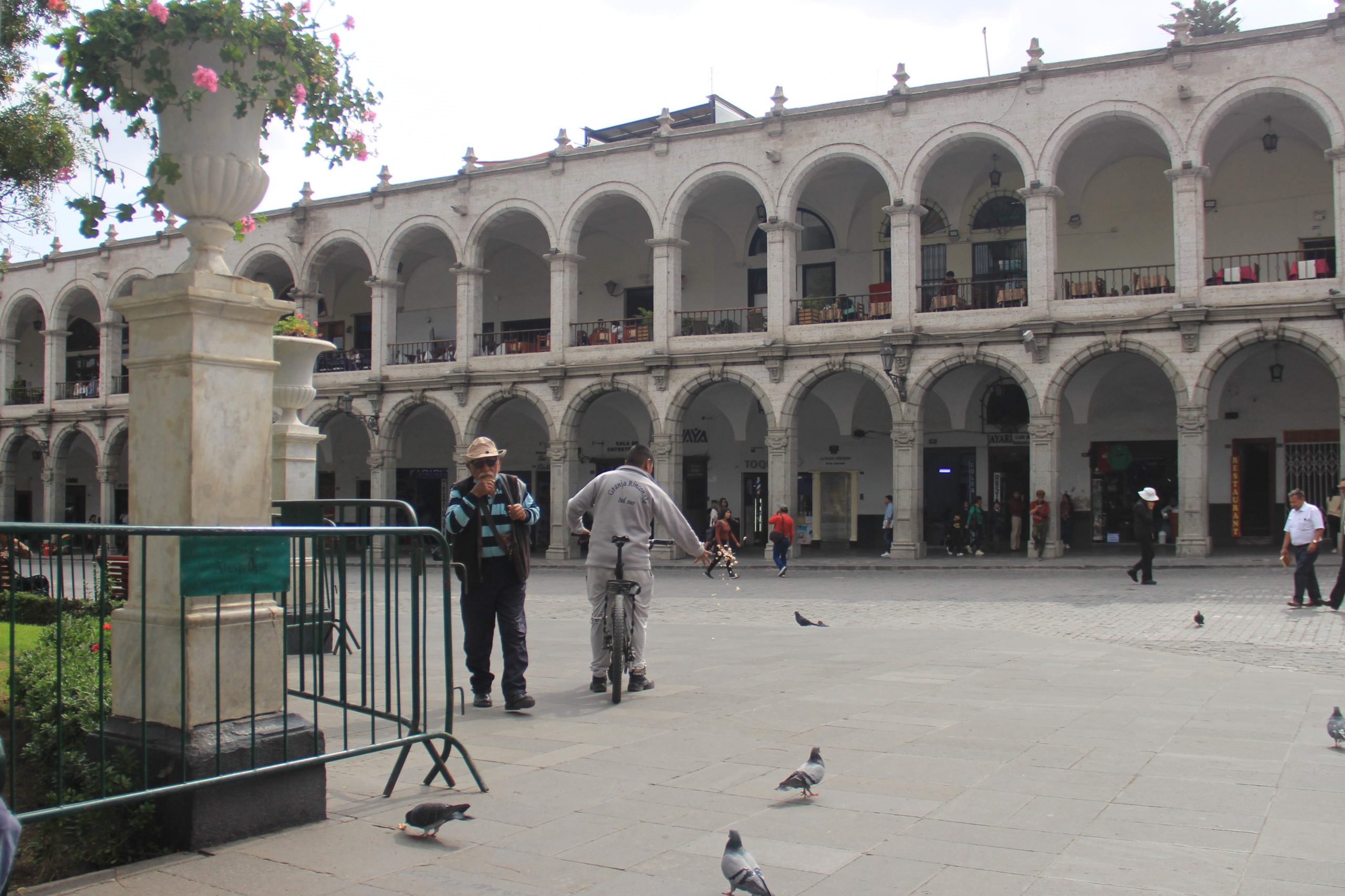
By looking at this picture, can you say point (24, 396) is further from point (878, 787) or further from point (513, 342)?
point (878, 787)

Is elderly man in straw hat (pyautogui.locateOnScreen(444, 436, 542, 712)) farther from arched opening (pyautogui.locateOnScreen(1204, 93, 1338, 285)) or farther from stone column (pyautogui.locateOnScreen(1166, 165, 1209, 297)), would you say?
arched opening (pyautogui.locateOnScreen(1204, 93, 1338, 285))

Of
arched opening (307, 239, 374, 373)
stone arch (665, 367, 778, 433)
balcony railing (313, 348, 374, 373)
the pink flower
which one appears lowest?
the pink flower

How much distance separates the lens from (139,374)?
14.8ft

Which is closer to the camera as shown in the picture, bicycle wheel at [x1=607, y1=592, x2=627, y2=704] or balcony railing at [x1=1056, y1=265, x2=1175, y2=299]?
bicycle wheel at [x1=607, y1=592, x2=627, y2=704]

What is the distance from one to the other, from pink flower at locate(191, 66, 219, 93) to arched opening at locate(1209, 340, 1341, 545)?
2398 centimetres

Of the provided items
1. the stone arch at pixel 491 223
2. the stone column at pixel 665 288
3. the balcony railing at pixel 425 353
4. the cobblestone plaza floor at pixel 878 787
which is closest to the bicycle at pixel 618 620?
the cobblestone plaza floor at pixel 878 787

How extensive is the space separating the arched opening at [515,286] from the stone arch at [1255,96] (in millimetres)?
17926

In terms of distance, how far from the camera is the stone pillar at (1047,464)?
77.5 feet

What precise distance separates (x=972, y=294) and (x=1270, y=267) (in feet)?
21.6

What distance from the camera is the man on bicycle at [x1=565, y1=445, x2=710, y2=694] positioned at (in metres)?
7.54

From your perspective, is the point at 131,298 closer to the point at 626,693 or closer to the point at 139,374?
the point at 139,374

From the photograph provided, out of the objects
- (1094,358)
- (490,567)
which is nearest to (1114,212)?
(1094,358)

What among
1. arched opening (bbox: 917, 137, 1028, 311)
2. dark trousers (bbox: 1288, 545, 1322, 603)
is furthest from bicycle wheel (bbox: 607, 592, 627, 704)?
arched opening (bbox: 917, 137, 1028, 311)

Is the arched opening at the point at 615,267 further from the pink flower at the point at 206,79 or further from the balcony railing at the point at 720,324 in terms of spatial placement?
the pink flower at the point at 206,79
